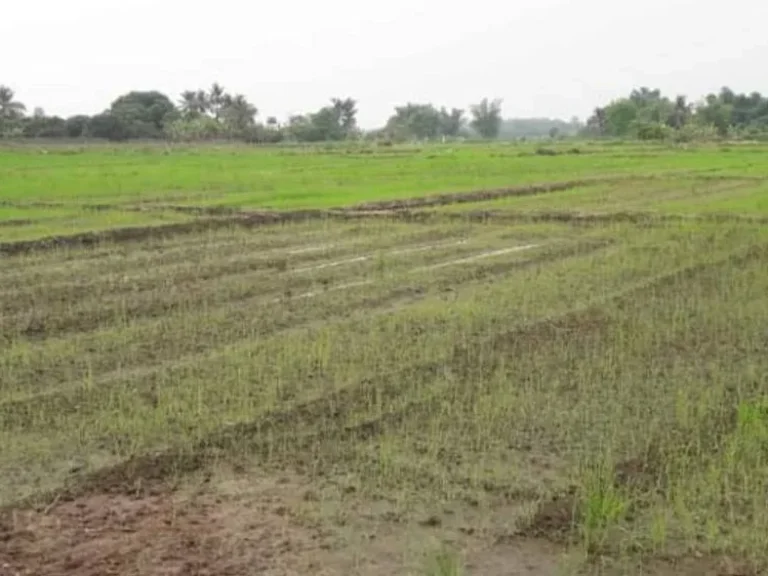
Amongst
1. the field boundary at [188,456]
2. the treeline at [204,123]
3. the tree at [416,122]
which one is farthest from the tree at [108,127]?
the field boundary at [188,456]

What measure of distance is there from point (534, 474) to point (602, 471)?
36 cm

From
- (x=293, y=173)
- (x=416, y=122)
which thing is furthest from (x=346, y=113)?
(x=293, y=173)

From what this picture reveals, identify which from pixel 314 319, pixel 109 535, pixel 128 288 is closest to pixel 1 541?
pixel 109 535

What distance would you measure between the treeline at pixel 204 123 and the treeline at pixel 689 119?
15.7 meters

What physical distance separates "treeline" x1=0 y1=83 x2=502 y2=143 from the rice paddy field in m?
43.2

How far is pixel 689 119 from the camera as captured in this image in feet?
225

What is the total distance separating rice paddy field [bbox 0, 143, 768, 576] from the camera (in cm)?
475

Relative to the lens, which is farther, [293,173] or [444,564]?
[293,173]

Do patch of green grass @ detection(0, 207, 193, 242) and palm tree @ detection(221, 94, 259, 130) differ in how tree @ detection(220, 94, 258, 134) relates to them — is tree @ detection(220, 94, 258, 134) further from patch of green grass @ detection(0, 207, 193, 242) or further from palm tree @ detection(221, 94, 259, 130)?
patch of green grass @ detection(0, 207, 193, 242)

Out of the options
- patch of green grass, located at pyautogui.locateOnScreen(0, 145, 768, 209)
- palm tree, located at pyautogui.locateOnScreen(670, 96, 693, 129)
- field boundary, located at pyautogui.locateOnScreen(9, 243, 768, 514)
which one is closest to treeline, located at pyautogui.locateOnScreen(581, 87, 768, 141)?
palm tree, located at pyautogui.locateOnScreen(670, 96, 693, 129)

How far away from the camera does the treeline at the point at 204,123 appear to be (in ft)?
190

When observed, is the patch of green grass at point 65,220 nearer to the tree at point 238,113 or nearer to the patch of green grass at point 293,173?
the patch of green grass at point 293,173

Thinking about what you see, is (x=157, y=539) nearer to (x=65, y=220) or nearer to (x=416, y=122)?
(x=65, y=220)

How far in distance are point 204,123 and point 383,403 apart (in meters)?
57.7
